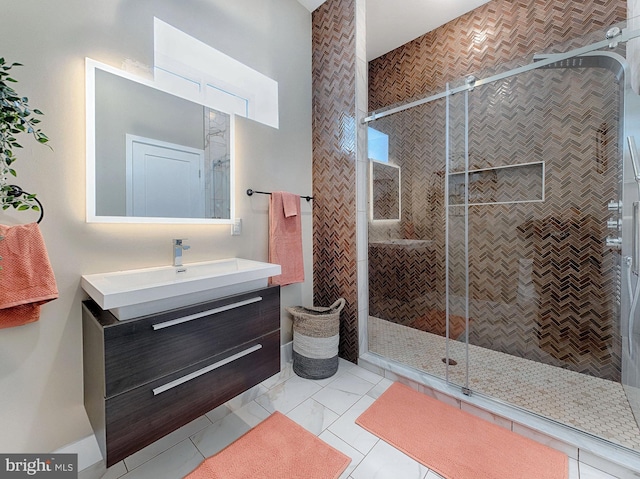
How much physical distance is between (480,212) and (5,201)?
2876 mm

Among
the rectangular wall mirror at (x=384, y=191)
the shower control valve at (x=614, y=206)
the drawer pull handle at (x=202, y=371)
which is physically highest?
Answer: the rectangular wall mirror at (x=384, y=191)

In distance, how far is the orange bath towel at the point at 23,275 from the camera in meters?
1.03

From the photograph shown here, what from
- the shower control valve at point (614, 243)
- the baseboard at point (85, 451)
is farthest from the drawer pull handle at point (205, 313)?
the shower control valve at point (614, 243)

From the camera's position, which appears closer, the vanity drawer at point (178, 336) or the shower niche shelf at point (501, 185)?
the vanity drawer at point (178, 336)

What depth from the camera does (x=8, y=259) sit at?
1.04 meters

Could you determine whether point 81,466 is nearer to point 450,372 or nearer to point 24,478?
point 24,478

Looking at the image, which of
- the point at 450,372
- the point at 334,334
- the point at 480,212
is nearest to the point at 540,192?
the point at 480,212

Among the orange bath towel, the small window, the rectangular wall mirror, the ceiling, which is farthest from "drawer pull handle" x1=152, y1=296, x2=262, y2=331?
the ceiling

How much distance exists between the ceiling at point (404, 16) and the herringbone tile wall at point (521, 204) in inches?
4.0

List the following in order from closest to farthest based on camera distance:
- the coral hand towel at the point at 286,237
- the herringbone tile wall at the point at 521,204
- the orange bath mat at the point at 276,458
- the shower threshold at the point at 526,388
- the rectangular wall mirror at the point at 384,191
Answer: the orange bath mat at the point at 276,458 < the shower threshold at the point at 526,388 < the herringbone tile wall at the point at 521,204 < the coral hand towel at the point at 286,237 < the rectangular wall mirror at the point at 384,191

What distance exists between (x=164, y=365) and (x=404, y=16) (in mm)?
3248

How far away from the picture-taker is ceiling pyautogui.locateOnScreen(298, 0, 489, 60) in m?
2.39

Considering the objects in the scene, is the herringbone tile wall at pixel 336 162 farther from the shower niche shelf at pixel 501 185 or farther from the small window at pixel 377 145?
the shower niche shelf at pixel 501 185

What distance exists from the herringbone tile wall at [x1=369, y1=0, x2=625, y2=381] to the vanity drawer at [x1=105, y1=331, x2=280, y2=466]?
125cm
